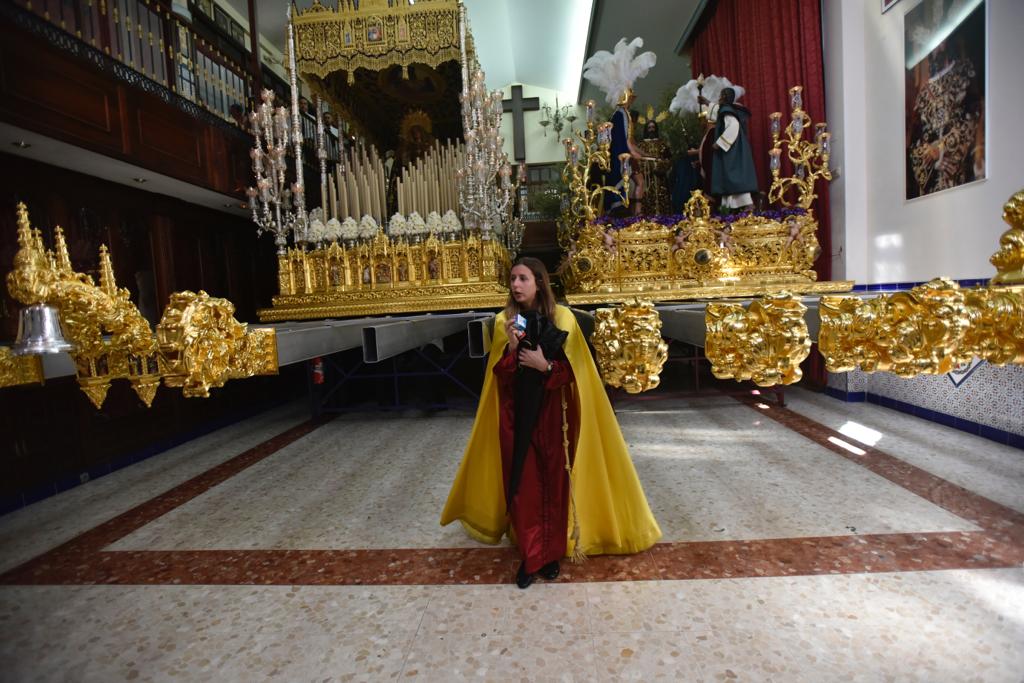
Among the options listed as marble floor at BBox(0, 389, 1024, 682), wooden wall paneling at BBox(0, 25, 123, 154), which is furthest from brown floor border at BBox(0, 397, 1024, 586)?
wooden wall paneling at BBox(0, 25, 123, 154)

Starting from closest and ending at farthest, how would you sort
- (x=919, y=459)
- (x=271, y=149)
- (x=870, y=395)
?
(x=919, y=459), (x=271, y=149), (x=870, y=395)

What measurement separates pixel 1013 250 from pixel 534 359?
189 cm

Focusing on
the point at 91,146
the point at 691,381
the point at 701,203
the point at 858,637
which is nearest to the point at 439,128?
the point at 701,203

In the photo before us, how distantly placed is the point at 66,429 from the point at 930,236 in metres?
7.52

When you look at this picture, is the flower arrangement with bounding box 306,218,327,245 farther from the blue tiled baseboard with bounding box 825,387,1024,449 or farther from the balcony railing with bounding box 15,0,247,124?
the blue tiled baseboard with bounding box 825,387,1024,449

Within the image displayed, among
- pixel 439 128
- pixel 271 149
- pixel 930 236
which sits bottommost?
pixel 930 236

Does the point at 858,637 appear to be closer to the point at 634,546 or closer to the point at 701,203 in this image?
the point at 634,546

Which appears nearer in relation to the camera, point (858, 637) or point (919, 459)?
point (858, 637)

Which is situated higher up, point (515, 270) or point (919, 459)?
point (515, 270)

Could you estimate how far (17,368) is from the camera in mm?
2238

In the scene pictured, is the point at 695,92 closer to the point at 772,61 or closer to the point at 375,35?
the point at 772,61

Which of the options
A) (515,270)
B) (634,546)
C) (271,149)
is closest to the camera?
(515,270)

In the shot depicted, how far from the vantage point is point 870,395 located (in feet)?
16.7

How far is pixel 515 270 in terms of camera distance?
2.00m
